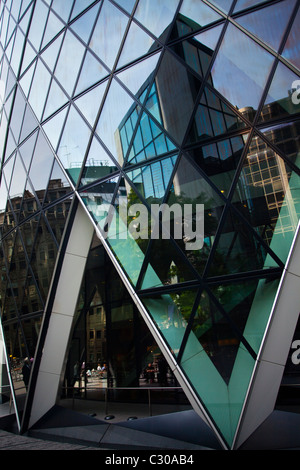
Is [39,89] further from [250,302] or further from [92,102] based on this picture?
[250,302]

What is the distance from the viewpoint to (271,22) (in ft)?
28.2

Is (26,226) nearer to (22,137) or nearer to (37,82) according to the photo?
(22,137)

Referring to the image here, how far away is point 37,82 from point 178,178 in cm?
875

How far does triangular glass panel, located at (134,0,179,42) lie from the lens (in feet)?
33.2

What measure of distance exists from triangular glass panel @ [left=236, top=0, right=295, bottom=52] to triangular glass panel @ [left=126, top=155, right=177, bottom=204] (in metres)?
3.47

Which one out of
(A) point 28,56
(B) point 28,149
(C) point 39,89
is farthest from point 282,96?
(A) point 28,56

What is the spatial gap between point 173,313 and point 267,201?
143 inches

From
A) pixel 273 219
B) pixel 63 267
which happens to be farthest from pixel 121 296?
pixel 273 219

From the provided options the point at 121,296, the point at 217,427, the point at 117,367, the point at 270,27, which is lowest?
the point at 217,427

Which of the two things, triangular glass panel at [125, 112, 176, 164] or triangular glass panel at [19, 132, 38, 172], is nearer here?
triangular glass panel at [125, 112, 176, 164]

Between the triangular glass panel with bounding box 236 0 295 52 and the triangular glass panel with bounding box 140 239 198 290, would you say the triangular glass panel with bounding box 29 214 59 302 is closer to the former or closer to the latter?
the triangular glass panel with bounding box 140 239 198 290

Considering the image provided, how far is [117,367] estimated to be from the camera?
51.1ft

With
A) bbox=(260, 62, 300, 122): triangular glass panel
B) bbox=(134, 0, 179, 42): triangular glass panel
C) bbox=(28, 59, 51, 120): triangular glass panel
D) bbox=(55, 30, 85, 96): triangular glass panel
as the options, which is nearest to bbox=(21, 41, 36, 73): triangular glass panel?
bbox=(28, 59, 51, 120): triangular glass panel

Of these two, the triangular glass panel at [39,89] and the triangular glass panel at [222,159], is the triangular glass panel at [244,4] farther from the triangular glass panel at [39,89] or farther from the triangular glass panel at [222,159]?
the triangular glass panel at [39,89]
